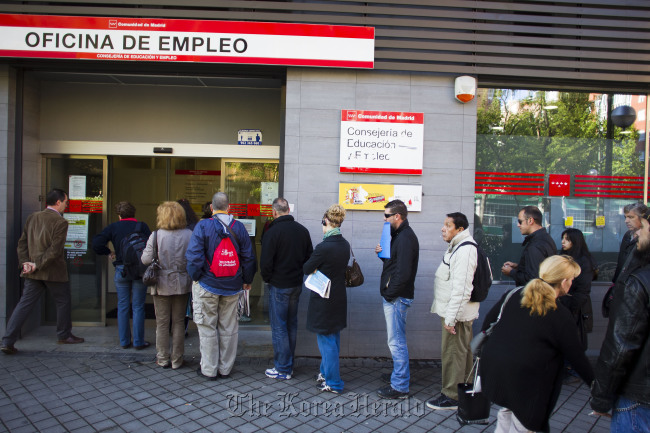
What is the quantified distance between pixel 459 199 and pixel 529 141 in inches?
63.5

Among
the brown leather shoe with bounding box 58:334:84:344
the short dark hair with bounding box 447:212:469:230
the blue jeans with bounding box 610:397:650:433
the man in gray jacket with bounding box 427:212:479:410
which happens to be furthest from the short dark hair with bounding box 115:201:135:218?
the blue jeans with bounding box 610:397:650:433

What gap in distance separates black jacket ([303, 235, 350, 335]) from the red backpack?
0.83 metres

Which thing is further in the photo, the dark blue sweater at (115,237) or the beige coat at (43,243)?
the dark blue sweater at (115,237)

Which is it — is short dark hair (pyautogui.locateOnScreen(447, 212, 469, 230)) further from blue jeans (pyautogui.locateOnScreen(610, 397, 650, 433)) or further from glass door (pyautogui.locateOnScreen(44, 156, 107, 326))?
glass door (pyautogui.locateOnScreen(44, 156, 107, 326))

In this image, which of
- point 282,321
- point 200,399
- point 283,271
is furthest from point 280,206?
point 200,399

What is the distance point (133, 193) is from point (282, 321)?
4.29 meters

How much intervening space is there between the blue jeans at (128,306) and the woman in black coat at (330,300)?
2479mm

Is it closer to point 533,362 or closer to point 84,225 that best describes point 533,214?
point 533,362

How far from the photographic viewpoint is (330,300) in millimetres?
4355

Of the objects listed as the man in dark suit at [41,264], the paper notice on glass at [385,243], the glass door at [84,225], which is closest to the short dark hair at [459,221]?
the paper notice on glass at [385,243]

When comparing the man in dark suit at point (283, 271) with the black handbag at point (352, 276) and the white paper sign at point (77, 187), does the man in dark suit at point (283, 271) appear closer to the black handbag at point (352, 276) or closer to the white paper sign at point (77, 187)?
the black handbag at point (352, 276)

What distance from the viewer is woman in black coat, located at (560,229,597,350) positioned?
16.0ft

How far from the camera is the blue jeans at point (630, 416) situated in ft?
7.77

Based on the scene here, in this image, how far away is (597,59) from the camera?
588cm
